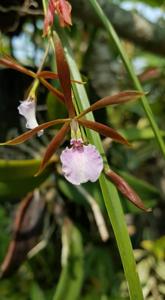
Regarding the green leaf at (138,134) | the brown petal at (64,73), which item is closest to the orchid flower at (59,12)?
the brown petal at (64,73)

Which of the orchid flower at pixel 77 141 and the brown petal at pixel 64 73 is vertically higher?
the brown petal at pixel 64 73

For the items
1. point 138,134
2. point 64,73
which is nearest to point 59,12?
point 64,73

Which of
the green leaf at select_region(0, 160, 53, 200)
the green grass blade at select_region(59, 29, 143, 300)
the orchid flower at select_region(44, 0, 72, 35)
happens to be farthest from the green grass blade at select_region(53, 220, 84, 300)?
the orchid flower at select_region(44, 0, 72, 35)

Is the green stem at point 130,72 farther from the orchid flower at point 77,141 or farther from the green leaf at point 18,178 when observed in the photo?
the green leaf at point 18,178

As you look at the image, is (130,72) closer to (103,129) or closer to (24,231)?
(103,129)

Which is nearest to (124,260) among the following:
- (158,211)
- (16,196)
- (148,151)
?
(16,196)

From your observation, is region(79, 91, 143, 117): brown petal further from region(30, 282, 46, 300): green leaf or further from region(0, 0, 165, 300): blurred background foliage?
region(30, 282, 46, 300): green leaf
